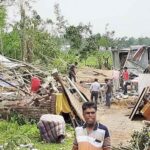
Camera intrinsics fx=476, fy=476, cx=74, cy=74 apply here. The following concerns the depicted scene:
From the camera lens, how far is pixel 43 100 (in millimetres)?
16203

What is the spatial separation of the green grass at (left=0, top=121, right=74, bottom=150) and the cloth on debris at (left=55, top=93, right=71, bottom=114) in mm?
655

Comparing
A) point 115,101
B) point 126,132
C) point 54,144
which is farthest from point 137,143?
point 115,101

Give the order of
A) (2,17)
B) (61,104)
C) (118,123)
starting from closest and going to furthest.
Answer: (61,104) < (118,123) < (2,17)

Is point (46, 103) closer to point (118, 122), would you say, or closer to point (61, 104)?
point (61, 104)

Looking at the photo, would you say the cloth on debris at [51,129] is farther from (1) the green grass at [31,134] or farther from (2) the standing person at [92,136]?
(2) the standing person at [92,136]

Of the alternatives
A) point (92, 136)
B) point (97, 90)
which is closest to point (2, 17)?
point (97, 90)

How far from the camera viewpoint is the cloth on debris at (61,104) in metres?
16.2

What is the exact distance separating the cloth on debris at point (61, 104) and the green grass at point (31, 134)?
0.66m

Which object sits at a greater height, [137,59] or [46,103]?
[137,59]

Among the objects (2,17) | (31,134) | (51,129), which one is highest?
(2,17)

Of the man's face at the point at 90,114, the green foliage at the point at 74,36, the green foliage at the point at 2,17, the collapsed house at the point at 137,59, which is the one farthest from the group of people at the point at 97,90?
the green foliage at the point at 74,36

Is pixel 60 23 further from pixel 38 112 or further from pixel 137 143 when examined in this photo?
pixel 137 143

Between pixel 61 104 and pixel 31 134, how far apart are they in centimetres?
220

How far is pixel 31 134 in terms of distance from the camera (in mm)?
14586
